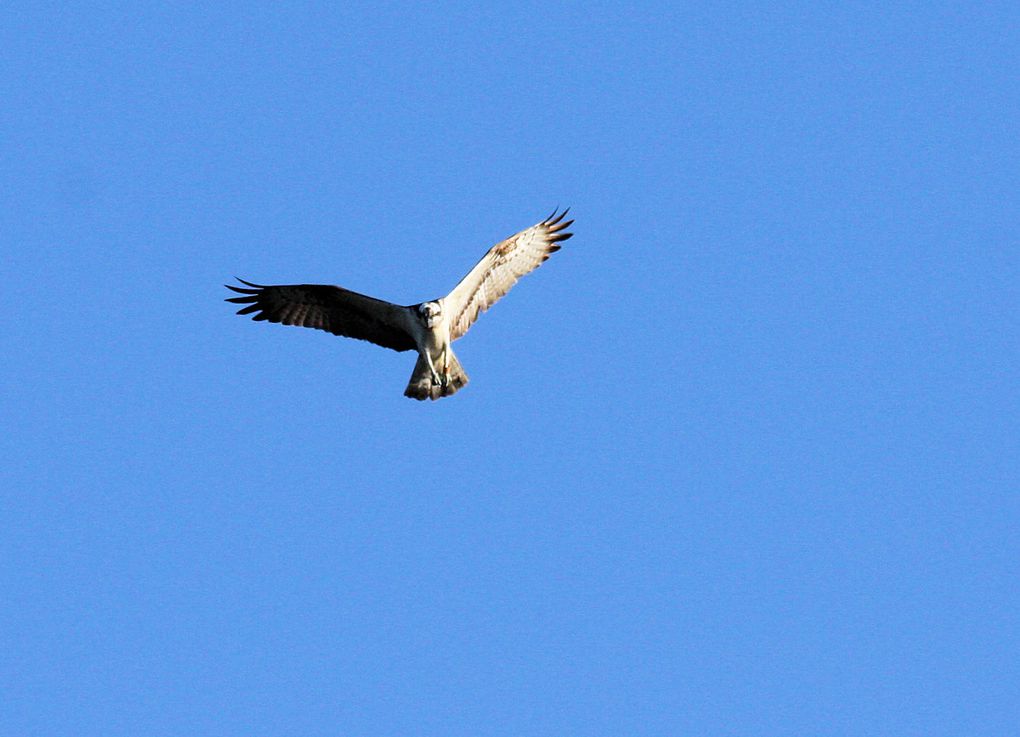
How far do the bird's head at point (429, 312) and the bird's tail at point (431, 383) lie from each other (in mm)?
590

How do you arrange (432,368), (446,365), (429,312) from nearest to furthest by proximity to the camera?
(429,312) → (432,368) → (446,365)

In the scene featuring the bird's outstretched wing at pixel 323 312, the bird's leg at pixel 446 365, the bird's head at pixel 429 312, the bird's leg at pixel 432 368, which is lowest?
the bird's leg at pixel 432 368

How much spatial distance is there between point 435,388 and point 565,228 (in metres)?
2.50

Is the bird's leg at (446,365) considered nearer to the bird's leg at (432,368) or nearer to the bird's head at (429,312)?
the bird's leg at (432,368)

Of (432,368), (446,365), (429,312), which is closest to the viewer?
(429,312)

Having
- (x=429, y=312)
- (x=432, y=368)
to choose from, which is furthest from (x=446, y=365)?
(x=429, y=312)

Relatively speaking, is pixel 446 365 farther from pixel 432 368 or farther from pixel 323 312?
pixel 323 312

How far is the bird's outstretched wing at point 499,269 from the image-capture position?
1442 cm

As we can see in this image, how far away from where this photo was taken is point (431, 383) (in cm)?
1450

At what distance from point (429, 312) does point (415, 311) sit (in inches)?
10.0

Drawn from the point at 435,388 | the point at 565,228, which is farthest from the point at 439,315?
the point at 565,228

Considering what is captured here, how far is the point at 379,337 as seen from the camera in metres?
14.7

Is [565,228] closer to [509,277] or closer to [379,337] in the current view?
[509,277]

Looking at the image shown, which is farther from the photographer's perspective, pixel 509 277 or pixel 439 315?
pixel 509 277
